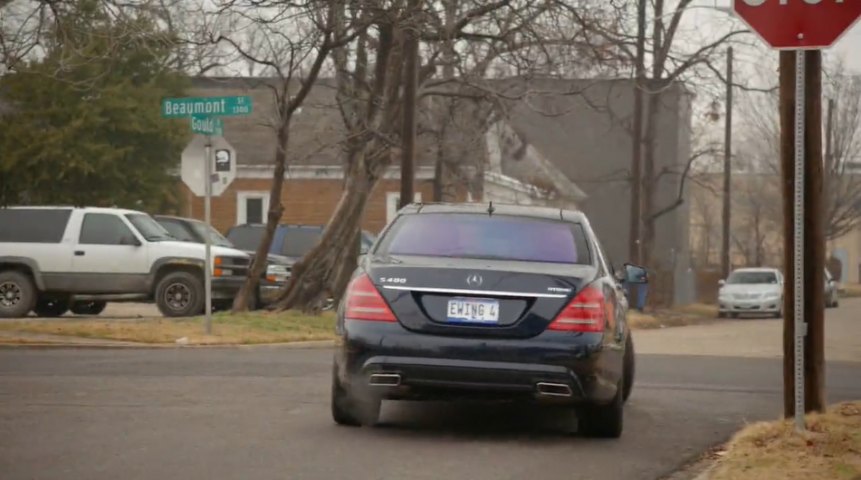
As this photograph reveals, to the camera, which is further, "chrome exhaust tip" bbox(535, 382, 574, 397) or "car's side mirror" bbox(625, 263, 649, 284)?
"car's side mirror" bbox(625, 263, 649, 284)

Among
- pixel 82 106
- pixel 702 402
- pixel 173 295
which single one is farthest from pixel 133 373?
pixel 82 106

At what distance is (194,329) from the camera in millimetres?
19234

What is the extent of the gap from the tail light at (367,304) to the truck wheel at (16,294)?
15.5m

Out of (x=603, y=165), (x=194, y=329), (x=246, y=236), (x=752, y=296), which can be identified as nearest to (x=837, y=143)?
(x=603, y=165)

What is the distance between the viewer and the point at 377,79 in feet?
81.6

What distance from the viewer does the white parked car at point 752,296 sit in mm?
43062

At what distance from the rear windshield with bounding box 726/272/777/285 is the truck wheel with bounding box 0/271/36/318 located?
25488 mm

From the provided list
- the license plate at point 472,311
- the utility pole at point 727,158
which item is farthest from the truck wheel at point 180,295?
the utility pole at point 727,158

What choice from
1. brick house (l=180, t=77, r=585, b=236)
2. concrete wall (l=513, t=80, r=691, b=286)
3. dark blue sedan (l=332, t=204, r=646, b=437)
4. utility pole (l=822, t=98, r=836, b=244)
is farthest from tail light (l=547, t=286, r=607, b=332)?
concrete wall (l=513, t=80, r=691, b=286)

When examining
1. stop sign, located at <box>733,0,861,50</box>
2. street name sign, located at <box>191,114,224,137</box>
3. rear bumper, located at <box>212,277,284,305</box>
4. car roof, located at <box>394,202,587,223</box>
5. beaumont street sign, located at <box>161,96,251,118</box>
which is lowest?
rear bumper, located at <box>212,277,284,305</box>

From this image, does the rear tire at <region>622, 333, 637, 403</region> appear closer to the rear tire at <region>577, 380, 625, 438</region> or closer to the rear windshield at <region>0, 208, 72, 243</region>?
the rear tire at <region>577, 380, 625, 438</region>

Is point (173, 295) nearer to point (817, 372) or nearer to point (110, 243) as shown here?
point (110, 243)

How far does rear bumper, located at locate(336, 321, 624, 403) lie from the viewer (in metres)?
9.12

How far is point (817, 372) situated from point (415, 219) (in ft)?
9.10
